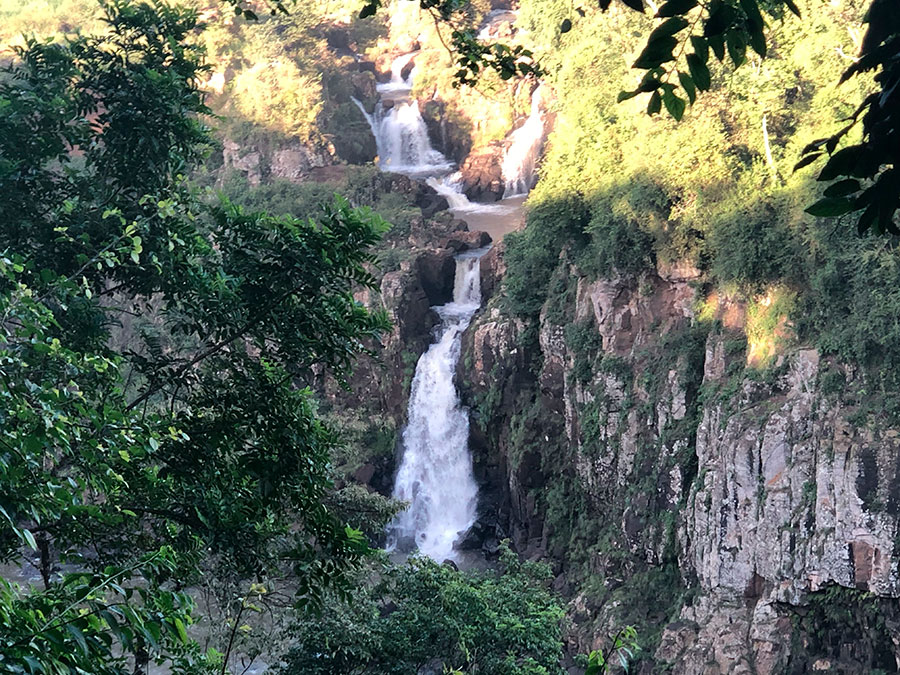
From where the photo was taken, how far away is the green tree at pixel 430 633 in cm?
1005

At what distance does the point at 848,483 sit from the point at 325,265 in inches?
373

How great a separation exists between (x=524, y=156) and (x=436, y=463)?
35.2 ft

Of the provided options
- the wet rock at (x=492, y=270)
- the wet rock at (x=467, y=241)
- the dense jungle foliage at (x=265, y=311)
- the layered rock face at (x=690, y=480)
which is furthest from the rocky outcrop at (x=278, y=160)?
the layered rock face at (x=690, y=480)

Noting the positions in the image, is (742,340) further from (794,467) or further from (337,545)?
(337,545)

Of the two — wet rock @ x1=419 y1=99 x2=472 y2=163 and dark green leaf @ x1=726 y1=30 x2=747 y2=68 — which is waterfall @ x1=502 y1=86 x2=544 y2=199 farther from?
dark green leaf @ x1=726 y1=30 x2=747 y2=68

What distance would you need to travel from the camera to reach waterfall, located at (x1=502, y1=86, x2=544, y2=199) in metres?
27.8

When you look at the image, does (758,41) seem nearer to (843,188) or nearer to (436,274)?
(843,188)

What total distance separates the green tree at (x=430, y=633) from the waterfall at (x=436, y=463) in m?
9.03

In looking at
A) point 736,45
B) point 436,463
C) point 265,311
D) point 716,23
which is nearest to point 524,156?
point 436,463

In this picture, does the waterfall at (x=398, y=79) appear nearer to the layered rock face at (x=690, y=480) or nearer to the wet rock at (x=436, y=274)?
the wet rock at (x=436, y=274)

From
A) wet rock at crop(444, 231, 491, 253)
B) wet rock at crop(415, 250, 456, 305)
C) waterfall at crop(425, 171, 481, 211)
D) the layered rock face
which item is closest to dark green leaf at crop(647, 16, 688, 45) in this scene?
the layered rock face

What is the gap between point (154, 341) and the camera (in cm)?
648

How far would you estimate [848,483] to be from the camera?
12516 mm

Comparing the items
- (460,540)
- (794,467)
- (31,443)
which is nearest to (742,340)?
(794,467)
